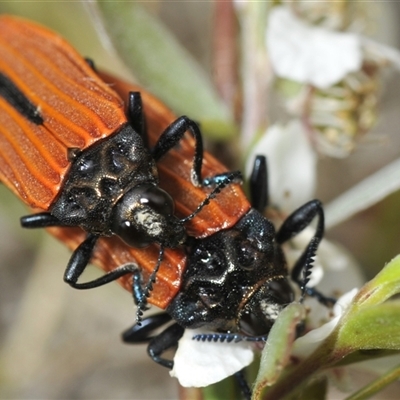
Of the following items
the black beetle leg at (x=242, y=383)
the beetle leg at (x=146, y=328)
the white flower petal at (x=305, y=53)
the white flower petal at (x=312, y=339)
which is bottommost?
the beetle leg at (x=146, y=328)

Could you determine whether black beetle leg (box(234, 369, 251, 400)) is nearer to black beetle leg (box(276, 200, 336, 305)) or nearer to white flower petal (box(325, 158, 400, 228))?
black beetle leg (box(276, 200, 336, 305))

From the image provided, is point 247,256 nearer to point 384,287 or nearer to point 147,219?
point 147,219

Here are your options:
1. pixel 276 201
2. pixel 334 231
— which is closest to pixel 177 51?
pixel 276 201

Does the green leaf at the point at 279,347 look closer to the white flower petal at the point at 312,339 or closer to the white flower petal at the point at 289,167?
the white flower petal at the point at 312,339

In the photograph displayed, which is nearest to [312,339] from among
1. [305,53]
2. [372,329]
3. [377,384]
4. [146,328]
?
[377,384]

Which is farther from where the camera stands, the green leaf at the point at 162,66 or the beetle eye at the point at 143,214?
the green leaf at the point at 162,66

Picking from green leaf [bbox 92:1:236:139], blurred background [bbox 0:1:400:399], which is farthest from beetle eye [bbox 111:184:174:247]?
blurred background [bbox 0:1:400:399]

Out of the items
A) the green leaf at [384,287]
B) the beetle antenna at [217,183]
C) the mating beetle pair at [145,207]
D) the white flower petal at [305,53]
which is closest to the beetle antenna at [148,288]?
the mating beetle pair at [145,207]
